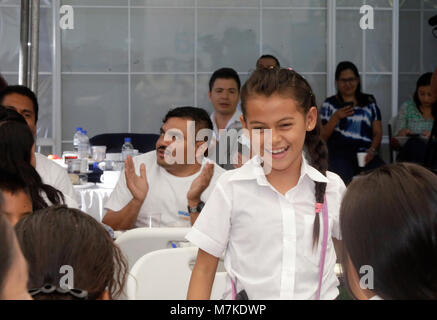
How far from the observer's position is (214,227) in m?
1.55

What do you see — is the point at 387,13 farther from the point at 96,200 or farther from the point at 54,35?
the point at 96,200

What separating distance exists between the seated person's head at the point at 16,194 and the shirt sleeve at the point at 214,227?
536 millimetres

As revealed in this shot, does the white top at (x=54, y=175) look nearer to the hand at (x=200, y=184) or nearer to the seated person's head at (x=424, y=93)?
the hand at (x=200, y=184)

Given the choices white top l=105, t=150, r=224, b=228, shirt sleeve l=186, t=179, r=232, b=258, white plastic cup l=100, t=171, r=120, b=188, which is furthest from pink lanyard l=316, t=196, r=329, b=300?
white plastic cup l=100, t=171, r=120, b=188

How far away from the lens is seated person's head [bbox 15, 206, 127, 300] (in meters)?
1.10

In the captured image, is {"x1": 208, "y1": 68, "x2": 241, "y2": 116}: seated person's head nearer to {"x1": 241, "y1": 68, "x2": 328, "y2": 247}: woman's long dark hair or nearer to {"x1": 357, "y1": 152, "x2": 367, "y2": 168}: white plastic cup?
{"x1": 357, "y1": 152, "x2": 367, "y2": 168}: white plastic cup

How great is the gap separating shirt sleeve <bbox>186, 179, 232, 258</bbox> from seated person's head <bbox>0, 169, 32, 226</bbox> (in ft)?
1.76

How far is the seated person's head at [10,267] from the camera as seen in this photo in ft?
2.17

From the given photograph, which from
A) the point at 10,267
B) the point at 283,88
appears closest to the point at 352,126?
the point at 283,88

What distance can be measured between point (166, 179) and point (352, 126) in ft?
9.60

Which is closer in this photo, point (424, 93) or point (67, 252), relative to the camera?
point (67, 252)

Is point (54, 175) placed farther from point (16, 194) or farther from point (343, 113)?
point (343, 113)

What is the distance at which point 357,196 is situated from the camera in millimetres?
1012
